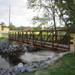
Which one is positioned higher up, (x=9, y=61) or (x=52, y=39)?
(x=52, y=39)

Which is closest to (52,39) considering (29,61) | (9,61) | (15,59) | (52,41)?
(52,41)

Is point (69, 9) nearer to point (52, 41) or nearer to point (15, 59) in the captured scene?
point (52, 41)

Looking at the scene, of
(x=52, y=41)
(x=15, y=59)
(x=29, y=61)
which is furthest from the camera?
(x=15, y=59)

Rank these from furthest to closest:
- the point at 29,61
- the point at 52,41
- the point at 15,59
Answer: the point at 15,59
the point at 29,61
the point at 52,41

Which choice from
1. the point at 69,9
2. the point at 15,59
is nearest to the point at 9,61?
the point at 15,59

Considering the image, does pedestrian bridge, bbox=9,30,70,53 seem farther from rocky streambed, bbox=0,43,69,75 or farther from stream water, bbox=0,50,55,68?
stream water, bbox=0,50,55,68

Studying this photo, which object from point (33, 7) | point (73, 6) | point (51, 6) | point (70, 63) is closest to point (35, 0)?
point (33, 7)

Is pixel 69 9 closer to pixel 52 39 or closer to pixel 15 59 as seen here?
pixel 52 39

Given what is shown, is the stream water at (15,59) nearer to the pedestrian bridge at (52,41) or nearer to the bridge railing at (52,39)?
the pedestrian bridge at (52,41)

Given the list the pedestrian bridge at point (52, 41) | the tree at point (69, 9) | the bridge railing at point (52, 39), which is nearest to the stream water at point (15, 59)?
the pedestrian bridge at point (52, 41)

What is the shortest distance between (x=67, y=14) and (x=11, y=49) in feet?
33.7

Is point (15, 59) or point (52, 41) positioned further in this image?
point (15, 59)

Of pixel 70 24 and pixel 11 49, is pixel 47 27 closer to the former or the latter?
pixel 70 24

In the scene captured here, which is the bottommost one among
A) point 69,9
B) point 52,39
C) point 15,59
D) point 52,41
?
point 15,59
